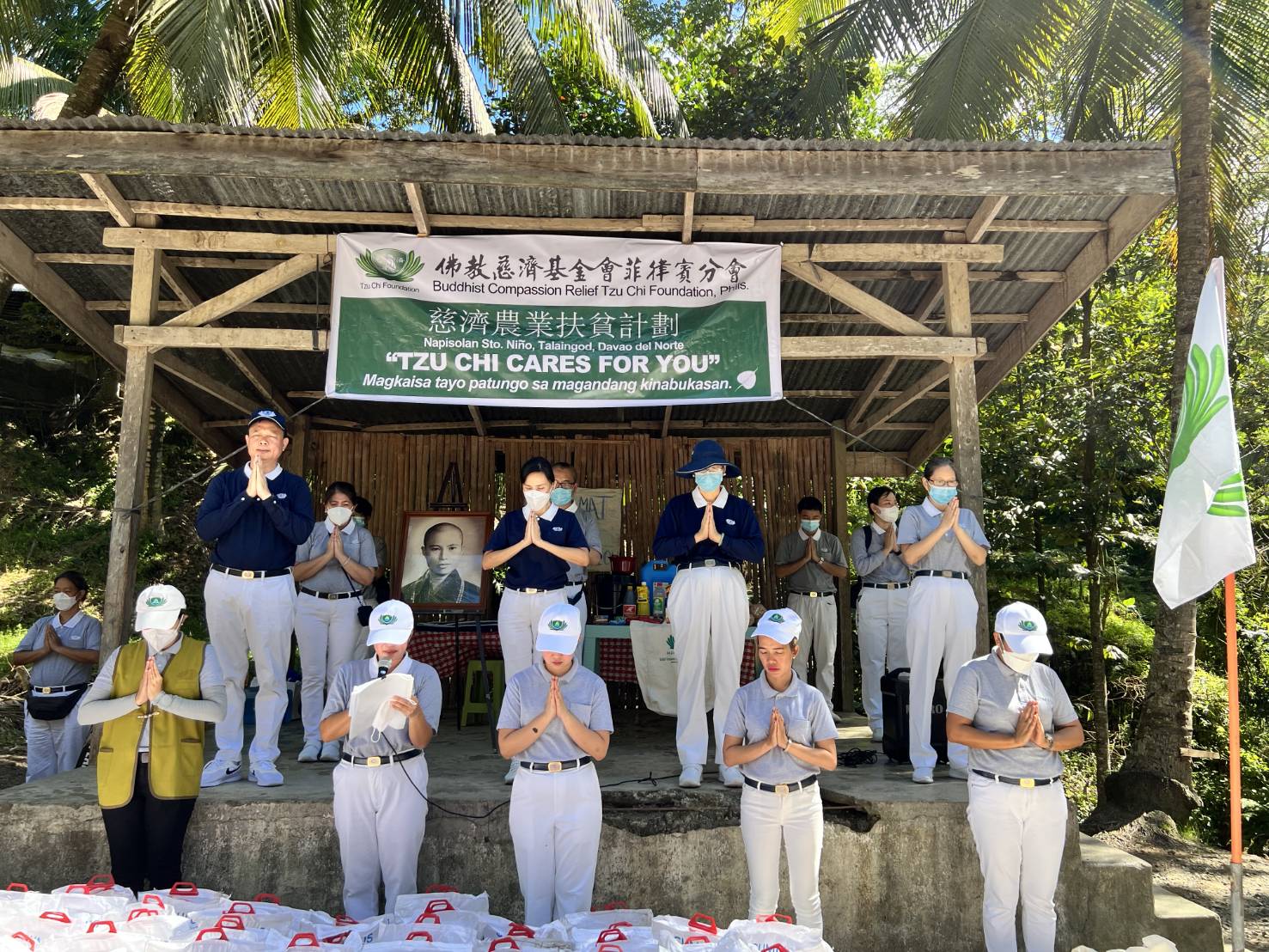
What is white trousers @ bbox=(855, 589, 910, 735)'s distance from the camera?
322 inches

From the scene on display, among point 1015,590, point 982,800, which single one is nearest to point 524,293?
point 982,800

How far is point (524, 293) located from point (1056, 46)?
745 cm

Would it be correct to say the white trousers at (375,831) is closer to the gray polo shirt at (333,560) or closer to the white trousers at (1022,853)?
the gray polo shirt at (333,560)

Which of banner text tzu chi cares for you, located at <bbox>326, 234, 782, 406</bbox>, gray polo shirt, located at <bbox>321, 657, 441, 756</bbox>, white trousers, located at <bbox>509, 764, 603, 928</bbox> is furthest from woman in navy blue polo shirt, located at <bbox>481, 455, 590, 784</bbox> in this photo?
white trousers, located at <bbox>509, 764, 603, 928</bbox>

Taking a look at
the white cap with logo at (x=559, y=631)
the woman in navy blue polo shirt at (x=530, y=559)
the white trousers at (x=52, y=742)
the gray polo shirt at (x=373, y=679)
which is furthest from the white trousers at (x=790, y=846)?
the white trousers at (x=52, y=742)

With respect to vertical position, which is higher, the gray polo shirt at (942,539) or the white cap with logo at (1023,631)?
the gray polo shirt at (942,539)

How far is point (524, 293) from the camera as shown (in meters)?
6.76

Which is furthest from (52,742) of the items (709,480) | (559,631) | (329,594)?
(709,480)

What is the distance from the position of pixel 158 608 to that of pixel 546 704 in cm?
190

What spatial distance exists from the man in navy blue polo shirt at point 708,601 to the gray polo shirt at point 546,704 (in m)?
1.18

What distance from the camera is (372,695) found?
4.42 meters

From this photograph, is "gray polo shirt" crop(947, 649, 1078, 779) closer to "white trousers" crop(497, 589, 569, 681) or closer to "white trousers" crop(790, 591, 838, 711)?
"white trousers" crop(497, 589, 569, 681)

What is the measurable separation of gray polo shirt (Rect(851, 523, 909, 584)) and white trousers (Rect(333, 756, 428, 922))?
4.47 m

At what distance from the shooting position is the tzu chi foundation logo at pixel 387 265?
6.72 meters
